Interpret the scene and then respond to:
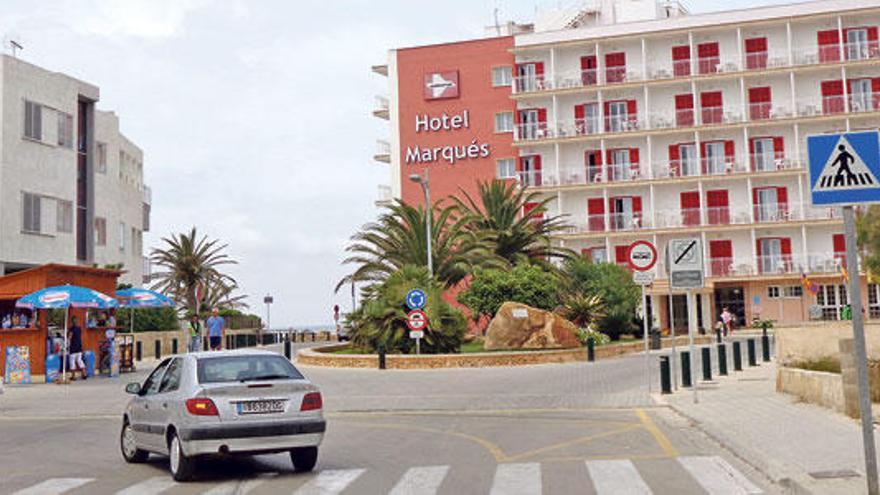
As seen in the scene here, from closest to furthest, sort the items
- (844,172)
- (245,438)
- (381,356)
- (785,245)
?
(844,172)
(245,438)
(381,356)
(785,245)

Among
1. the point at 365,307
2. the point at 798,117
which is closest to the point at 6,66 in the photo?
the point at 365,307

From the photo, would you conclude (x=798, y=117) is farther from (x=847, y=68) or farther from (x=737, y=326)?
(x=737, y=326)

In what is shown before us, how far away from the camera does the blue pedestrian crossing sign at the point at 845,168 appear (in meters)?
7.79

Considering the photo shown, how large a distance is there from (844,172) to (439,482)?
4.82m

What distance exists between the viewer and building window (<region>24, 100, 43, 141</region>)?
40.5 m

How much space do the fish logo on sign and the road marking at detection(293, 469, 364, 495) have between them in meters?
5.27

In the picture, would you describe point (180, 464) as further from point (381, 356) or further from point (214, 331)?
point (214, 331)

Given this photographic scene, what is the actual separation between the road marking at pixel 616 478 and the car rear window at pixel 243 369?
11.4ft

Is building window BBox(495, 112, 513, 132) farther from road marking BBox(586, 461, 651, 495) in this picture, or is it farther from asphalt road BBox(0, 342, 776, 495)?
road marking BBox(586, 461, 651, 495)

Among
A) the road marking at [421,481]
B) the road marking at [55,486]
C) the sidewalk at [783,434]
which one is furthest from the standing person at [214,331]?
the road marking at [421,481]

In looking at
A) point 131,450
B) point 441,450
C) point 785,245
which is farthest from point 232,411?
point 785,245

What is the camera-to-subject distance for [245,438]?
10102mm

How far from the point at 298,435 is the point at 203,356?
1565 millimetres

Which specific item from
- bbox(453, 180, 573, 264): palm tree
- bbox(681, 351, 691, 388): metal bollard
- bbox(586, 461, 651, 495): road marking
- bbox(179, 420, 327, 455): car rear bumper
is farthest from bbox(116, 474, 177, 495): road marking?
bbox(453, 180, 573, 264): palm tree
